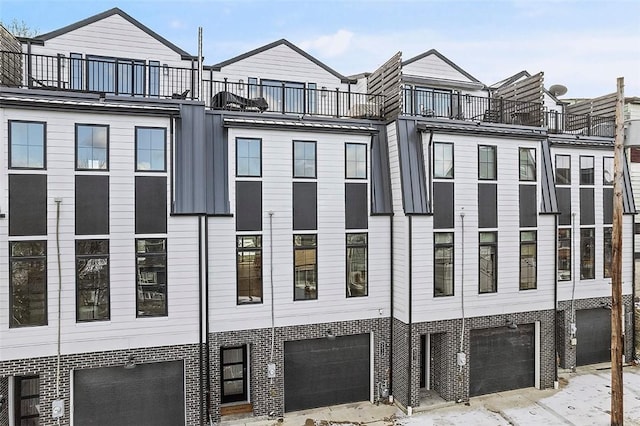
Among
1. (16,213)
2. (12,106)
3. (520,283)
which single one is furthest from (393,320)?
(12,106)

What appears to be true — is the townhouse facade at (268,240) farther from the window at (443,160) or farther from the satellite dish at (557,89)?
the satellite dish at (557,89)

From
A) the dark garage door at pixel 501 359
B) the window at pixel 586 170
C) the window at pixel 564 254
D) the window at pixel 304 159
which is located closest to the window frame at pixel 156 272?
the window at pixel 304 159

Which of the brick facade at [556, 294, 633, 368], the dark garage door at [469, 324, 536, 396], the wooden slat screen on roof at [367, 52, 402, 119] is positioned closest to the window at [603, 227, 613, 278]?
the brick facade at [556, 294, 633, 368]

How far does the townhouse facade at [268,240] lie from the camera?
8664 millimetres

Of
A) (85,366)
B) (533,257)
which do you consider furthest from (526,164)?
(85,366)

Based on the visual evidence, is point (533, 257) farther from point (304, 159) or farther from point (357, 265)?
point (304, 159)

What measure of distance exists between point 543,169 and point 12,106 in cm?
1430

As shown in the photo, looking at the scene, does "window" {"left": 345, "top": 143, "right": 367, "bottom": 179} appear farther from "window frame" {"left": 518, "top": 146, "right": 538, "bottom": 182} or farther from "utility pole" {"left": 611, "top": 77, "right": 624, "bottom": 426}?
"utility pole" {"left": 611, "top": 77, "right": 624, "bottom": 426}

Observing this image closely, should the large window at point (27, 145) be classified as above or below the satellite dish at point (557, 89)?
below

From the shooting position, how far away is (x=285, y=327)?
10.4 m

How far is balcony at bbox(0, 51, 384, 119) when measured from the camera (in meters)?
10.3

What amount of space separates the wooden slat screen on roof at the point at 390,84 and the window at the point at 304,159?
2.70 meters

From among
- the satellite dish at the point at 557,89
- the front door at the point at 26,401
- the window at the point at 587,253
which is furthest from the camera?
the satellite dish at the point at 557,89

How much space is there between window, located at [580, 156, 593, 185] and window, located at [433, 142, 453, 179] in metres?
5.93
